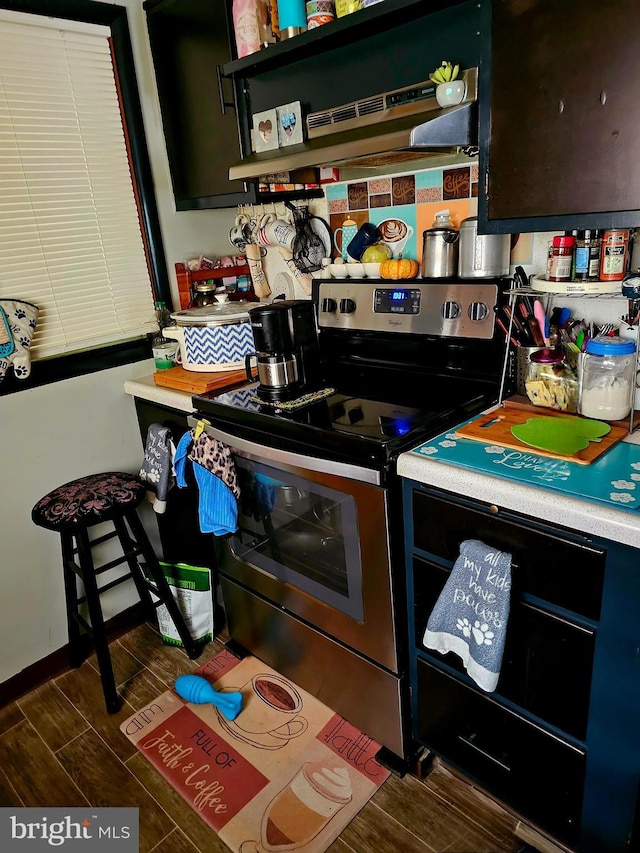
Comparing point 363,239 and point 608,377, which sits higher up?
point 363,239

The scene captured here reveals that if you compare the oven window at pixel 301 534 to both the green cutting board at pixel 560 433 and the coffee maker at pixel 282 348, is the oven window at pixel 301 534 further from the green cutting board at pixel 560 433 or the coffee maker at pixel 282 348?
the green cutting board at pixel 560 433

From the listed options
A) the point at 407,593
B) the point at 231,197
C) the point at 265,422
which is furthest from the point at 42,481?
the point at 407,593

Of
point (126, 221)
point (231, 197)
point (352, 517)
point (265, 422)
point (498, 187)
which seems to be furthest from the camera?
point (126, 221)

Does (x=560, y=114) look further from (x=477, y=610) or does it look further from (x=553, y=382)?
(x=477, y=610)

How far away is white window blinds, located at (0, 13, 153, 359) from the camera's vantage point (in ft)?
5.51

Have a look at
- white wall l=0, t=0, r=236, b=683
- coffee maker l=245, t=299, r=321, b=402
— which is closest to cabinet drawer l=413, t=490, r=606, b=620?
coffee maker l=245, t=299, r=321, b=402

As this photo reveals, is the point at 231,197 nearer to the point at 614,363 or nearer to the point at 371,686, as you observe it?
the point at 614,363

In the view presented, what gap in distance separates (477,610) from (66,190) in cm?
175

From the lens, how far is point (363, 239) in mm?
1848

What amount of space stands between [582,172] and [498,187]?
180 millimetres

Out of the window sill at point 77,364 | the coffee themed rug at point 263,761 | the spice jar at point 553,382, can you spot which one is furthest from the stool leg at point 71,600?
the spice jar at point 553,382

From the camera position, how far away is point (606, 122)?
1.04 metres
